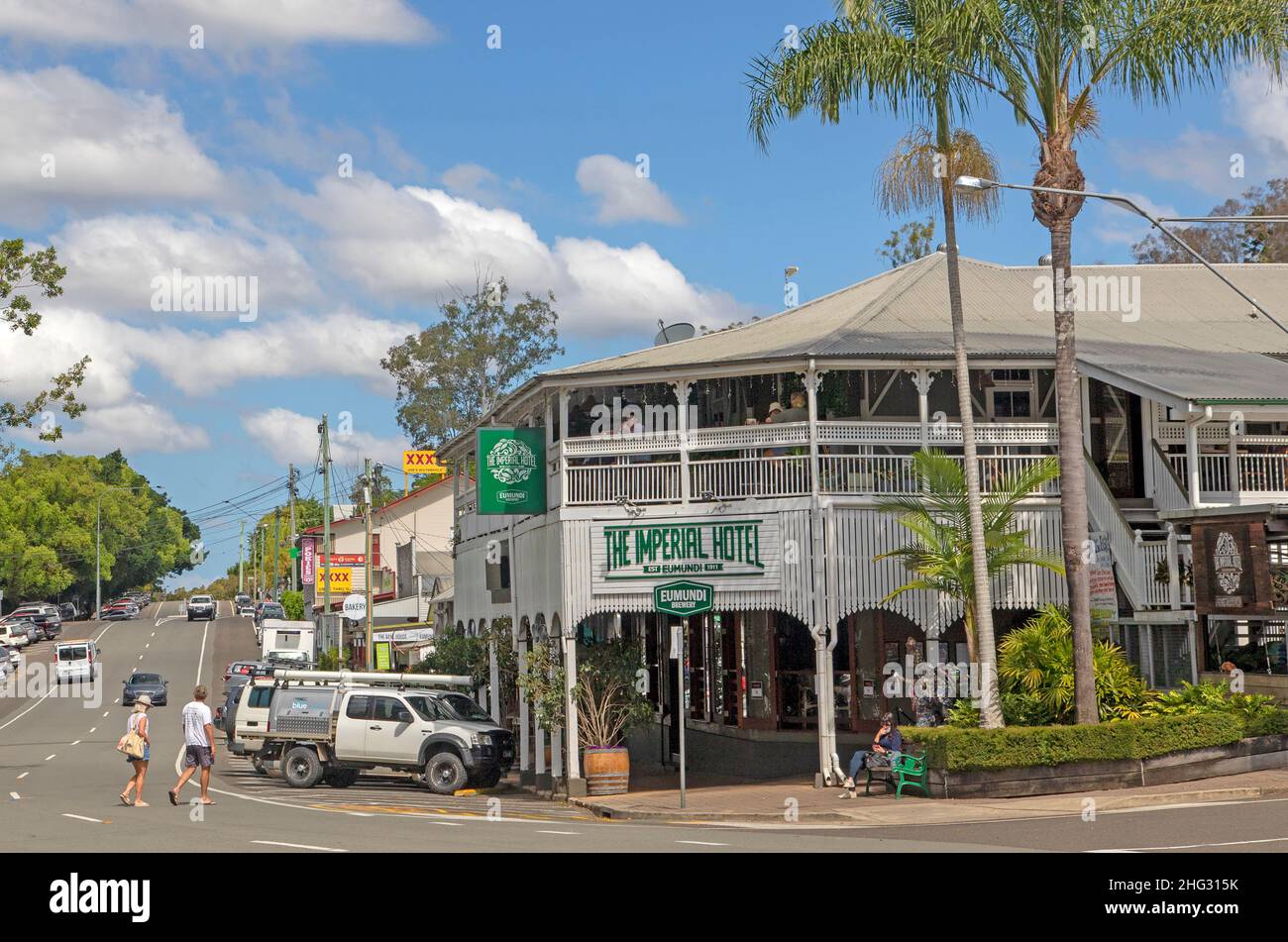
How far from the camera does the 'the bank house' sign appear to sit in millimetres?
24203

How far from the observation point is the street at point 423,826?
15781 millimetres

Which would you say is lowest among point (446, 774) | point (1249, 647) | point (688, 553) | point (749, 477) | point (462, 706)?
point (446, 774)

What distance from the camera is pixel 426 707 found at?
89.7 feet

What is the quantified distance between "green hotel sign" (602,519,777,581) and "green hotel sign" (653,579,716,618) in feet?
5.89

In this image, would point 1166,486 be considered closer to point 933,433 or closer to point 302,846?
point 933,433

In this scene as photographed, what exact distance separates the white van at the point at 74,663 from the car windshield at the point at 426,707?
1583 inches

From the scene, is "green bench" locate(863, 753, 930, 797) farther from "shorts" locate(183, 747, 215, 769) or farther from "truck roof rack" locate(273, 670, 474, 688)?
"truck roof rack" locate(273, 670, 474, 688)

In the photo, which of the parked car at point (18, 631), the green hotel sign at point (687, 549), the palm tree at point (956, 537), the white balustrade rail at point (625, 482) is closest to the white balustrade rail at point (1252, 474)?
the palm tree at point (956, 537)

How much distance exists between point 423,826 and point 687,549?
7.15m

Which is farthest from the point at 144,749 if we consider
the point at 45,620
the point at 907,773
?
the point at 45,620

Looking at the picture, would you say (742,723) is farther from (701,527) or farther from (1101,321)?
(1101,321)

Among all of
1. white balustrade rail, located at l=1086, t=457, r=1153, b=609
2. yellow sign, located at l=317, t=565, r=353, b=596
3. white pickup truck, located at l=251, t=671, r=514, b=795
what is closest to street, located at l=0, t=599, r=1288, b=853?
white pickup truck, located at l=251, t=671, r=514, b=795
